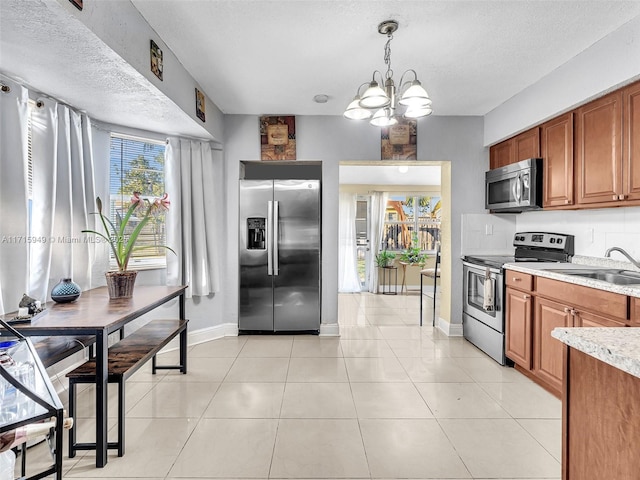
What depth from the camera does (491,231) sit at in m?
4.20

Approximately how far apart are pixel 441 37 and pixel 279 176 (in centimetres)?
286

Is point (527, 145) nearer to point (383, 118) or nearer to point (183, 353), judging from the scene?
point (383, 118)

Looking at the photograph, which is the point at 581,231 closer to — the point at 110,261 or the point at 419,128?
the point at 419,128

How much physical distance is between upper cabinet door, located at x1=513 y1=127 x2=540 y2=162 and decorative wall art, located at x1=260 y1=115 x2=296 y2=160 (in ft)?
7.57

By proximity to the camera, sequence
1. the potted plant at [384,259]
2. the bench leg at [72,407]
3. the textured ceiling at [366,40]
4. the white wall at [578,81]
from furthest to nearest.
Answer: the potted plant at [384,259] → the white wall at [578,81] → the textured ceiling at [366,40] → the bench leg at [72,407]

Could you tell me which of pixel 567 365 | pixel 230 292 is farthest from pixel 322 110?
pixel 567 365

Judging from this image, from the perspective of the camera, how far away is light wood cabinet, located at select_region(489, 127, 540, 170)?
337 centimetres

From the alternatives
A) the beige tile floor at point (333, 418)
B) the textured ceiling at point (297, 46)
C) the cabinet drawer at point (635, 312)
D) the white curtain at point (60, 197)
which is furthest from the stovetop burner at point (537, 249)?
the white curtain at point (60, 197)

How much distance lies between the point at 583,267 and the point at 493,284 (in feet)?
2.30

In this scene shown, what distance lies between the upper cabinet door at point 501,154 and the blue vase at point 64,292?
3.97 metres

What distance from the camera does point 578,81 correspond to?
2715 mm

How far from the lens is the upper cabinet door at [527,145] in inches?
132

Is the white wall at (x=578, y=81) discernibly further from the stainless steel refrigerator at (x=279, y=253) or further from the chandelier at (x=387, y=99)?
the stainless steel refrigerator at (x=279, y=253)

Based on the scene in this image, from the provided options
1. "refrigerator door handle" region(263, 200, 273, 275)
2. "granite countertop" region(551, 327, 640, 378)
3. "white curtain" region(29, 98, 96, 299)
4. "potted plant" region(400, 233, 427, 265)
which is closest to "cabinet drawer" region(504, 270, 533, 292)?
"granite countertop" region(551, 327, 640, 378)
